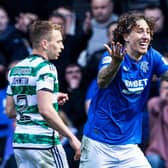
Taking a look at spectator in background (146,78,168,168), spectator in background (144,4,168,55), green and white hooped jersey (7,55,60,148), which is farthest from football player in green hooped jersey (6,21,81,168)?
spectator in background (144,4,168,55)

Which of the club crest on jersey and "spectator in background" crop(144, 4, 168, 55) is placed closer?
the club crest on jersey

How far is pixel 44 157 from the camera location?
6859mm

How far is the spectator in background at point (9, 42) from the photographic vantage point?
11.8 metres

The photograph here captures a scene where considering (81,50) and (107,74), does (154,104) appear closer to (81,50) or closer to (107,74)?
(81,50)

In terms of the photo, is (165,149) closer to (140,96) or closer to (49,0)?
(140,96)

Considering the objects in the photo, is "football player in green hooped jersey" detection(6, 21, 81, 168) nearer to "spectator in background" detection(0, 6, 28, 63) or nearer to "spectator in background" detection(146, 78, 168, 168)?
"spectator in background" detection(146, 78, 168, 168)

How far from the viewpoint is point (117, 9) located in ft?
40.2

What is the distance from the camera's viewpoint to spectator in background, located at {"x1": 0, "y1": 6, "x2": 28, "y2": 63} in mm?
11758

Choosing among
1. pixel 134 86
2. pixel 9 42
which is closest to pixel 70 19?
pixel 9 42

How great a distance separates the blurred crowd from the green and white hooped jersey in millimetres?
2593

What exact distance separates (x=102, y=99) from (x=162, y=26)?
4285 mm

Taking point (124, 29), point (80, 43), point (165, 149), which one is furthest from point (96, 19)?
point (124, 29)

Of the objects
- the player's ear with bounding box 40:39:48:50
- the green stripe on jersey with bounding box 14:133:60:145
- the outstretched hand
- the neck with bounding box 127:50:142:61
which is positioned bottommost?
the green stripe on jersey with bounding box 14:133:60:145

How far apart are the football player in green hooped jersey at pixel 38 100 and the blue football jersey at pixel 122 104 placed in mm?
496
